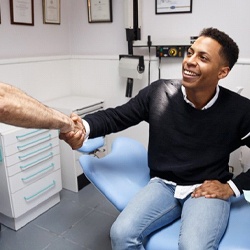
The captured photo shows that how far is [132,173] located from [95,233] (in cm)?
63

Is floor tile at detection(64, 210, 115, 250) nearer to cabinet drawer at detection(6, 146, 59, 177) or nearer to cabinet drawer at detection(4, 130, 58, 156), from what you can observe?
cabinet drawer at detection(6, 146, 59, 177)

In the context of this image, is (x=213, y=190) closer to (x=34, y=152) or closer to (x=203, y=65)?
(x=203, y=65)

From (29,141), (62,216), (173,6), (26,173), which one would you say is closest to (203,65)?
(173,6)

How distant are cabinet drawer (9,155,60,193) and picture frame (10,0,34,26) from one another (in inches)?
43.4

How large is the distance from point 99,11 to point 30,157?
4.56ft

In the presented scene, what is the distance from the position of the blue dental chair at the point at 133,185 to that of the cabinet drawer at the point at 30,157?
2.06ft

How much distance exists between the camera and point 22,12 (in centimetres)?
230

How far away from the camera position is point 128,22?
7.64 ft

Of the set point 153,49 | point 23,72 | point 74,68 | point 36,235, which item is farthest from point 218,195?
point 74,68

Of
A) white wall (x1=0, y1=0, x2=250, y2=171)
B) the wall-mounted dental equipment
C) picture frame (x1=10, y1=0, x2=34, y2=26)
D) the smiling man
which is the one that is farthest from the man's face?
picture frame (x1=10, y1=0, x2=34, y2=26)

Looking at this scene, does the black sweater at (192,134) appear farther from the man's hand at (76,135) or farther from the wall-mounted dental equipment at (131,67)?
the wall-mounted dental equipment at (131,67)

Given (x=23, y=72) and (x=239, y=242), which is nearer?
(x=239, y=242)

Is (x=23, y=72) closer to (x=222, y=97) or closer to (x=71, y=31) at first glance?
(x=71, y=31)

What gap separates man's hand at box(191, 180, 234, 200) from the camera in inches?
51.9
